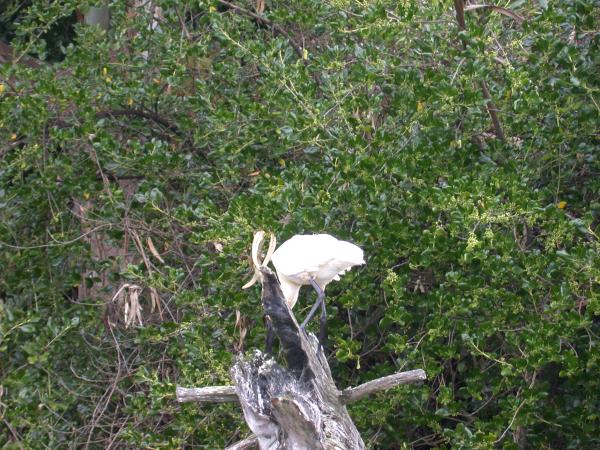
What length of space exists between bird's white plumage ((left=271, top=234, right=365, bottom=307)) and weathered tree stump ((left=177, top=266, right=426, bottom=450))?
0.08 metres

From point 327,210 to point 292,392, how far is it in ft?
3.98

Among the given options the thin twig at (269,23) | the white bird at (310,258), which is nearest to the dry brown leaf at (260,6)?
the thin twig at (269,23)

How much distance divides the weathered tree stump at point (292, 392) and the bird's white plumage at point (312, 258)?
0.08 metres

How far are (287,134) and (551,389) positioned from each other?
166 centimetres

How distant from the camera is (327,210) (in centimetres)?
399

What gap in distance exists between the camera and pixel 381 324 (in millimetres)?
4082

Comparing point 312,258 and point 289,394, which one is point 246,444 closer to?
point 289,394

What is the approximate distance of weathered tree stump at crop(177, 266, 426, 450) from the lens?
2.92m

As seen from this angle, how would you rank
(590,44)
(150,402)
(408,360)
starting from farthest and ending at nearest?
(150,402), (590,44), (408,360)

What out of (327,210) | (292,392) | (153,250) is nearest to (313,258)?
(292,392)

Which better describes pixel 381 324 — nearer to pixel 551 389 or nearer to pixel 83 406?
pixel 551 389

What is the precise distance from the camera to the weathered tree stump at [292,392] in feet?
9.57

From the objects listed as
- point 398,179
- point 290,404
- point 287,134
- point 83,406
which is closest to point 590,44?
point 398,179

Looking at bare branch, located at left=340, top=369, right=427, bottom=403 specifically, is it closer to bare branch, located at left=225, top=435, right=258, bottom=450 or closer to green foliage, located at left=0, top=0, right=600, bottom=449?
bare branch, located at left=225, top=435, right=258, bottom=450
